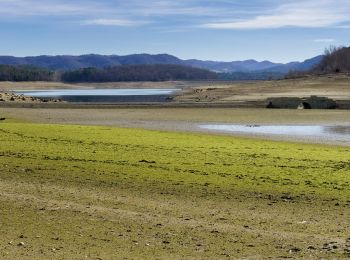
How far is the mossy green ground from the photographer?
27.4 feet

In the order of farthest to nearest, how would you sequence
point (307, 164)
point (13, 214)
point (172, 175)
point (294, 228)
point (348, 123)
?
point (348, 123) < point (307, 164) < point (172, 175) < point (13, 214) < point (294, 228)

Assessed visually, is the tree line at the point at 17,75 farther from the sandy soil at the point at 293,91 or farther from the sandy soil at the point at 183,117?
the sandy soil at the point at 183,117

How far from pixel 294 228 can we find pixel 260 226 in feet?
1.71

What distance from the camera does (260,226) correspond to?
9.48 meters

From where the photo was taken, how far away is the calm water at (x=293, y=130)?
97.0 feet

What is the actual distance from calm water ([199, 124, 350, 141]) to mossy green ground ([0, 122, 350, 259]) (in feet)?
32.3

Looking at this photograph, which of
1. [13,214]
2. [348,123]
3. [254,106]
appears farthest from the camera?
[254,106]

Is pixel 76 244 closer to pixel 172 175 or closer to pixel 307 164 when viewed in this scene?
pixel 172 175

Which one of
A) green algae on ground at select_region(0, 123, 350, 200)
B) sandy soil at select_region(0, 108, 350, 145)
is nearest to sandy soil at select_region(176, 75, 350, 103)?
sandy soil at select_region(0, 108, 350, 145)

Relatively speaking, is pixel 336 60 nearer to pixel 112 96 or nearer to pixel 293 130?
pixel 112 96

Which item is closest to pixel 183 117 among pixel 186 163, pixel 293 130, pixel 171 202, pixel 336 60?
pixel 293 130

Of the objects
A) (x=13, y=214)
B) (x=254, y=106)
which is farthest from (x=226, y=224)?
(x=254, y=106)

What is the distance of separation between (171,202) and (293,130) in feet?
71.5

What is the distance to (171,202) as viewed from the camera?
11430mm
